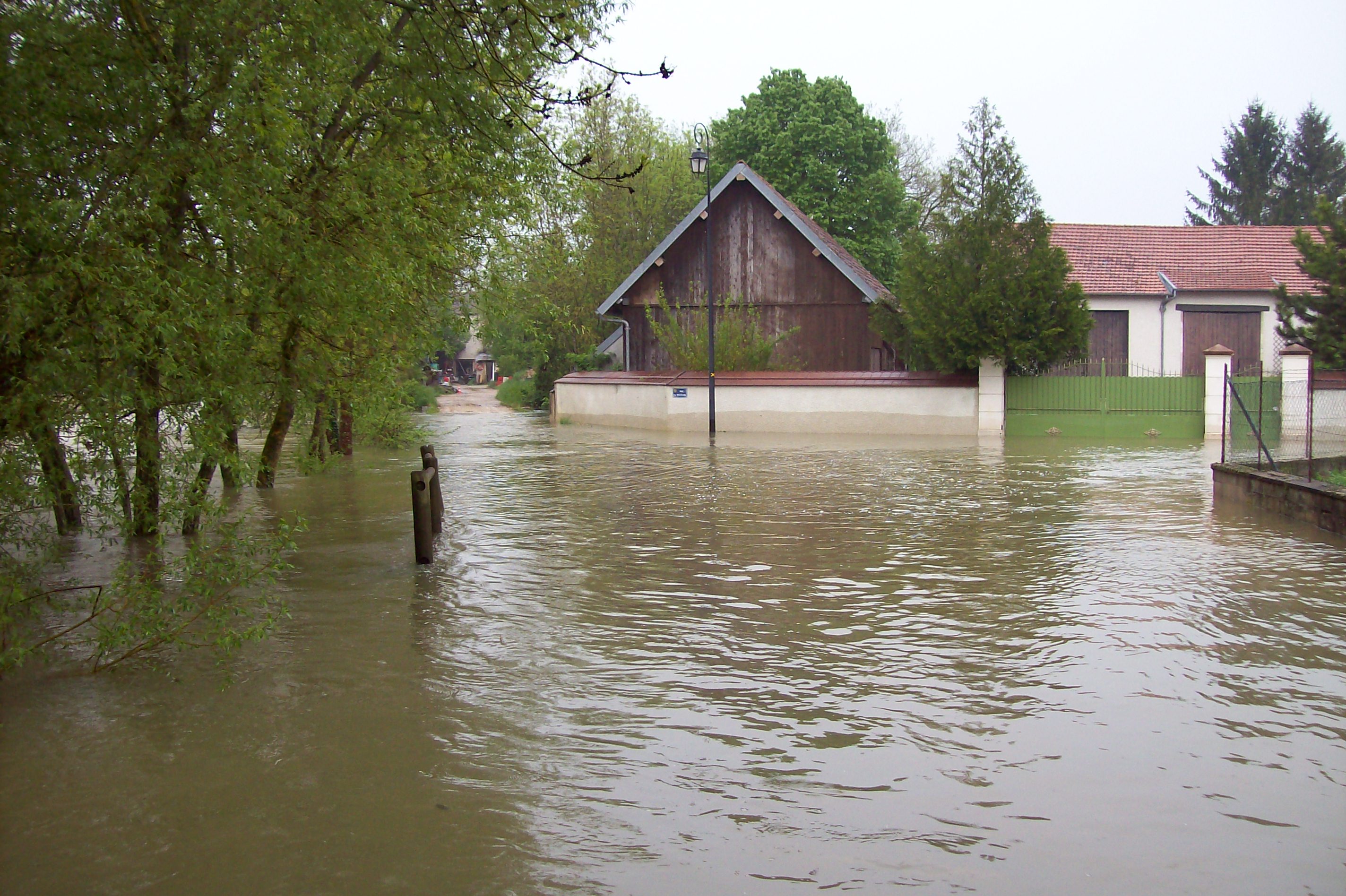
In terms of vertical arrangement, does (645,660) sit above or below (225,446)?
below

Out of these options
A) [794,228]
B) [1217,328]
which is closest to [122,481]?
[794,228]

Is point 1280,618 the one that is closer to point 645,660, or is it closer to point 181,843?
point 645,660

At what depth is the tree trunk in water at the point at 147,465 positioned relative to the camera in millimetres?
7108

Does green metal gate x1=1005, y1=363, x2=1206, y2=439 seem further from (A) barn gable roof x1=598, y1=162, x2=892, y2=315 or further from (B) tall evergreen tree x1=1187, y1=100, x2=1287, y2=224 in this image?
(B) tall evergreen tree x1=1187, y1=100, x2=1287, y2=224

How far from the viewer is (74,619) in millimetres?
8219

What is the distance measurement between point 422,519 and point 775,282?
23.9m

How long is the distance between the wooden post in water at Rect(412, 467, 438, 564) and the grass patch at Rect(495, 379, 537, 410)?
117 feet

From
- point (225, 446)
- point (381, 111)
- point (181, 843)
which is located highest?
point (381, 111)

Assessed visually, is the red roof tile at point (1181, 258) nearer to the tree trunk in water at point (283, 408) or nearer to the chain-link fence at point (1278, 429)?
the chain-link fence at point (1278, 429)

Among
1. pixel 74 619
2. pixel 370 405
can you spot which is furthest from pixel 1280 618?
pixel 370 405

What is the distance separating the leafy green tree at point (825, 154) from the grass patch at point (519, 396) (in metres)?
12.2

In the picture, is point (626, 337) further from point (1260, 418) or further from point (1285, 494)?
point (1285, 494)

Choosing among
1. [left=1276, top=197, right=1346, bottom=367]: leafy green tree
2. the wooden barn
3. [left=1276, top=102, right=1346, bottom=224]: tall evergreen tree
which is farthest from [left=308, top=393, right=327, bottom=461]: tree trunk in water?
[left=1276, top=102, right=1346, bottom=224]: tall evergreen tree

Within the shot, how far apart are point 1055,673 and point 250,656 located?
4.98 m
